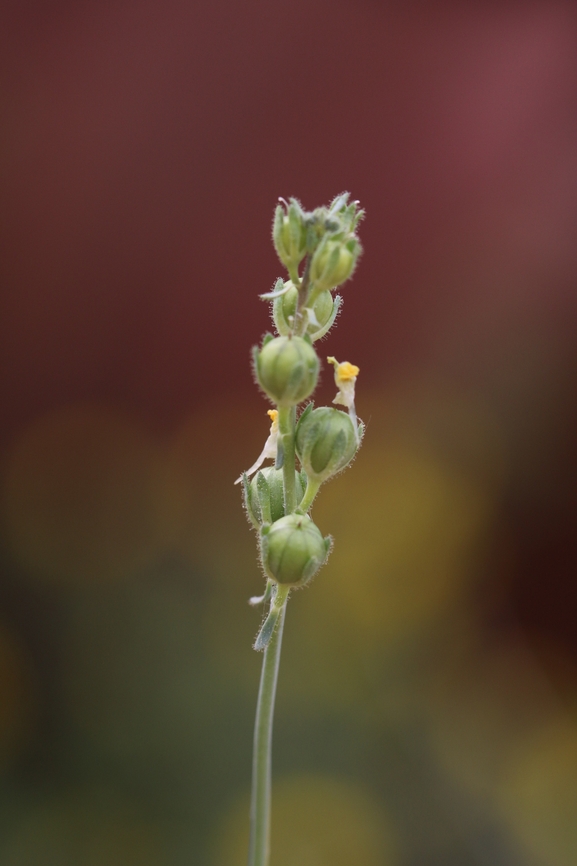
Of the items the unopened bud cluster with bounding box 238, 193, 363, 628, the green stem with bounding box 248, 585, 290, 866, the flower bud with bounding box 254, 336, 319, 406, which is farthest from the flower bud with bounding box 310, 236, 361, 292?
the green stem with bounding box 248, 585, 290, 866

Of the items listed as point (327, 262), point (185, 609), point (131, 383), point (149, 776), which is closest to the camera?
point (327, 262)

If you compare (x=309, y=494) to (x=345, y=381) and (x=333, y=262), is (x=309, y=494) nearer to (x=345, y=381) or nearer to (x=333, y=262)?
(x=345, y=381)

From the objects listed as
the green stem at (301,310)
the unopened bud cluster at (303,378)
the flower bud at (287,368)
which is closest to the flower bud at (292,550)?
the unopened bud cluster at (303,378)

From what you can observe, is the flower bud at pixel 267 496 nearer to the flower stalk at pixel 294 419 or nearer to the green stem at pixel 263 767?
the flower stalk at pixel 294 419

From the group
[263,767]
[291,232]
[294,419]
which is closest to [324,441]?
[294,419]

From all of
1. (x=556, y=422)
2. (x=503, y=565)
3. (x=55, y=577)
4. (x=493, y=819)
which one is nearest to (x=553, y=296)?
(x=556, y=422)

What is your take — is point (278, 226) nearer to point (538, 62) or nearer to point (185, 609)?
point (185, 609)

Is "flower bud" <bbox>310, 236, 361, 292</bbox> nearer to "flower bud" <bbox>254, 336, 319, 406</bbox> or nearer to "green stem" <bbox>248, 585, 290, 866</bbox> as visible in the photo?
"flower bud" <bbox>254, 336, 319, 406</bbox>
